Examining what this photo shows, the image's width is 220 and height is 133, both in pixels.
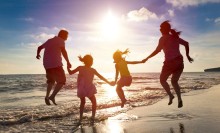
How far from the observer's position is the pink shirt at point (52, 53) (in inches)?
350

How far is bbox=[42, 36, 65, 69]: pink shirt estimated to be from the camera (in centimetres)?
888

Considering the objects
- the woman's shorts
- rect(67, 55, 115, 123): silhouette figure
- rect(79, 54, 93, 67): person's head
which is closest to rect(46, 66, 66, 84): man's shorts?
rect(67, 55, 115, 123): silhouette figure

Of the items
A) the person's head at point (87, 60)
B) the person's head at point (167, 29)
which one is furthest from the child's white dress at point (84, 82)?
the person's head at point (167, 29)

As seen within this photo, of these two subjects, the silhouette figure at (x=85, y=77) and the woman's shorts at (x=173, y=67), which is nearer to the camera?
the silhouette figure at (x=85, y=77)

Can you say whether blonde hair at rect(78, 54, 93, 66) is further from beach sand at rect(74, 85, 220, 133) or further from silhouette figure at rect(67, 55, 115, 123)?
beach sand at rect(74, 85, 220, 133)

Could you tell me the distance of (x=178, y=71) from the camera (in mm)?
9047

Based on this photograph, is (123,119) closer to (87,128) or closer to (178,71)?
(87,128)

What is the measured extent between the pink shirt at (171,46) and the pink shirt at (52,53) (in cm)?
335

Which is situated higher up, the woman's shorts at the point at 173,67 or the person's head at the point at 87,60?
the person's head at the point at 87,60

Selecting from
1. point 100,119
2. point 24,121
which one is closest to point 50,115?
point 24,121

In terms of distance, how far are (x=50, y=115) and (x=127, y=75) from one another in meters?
3.61

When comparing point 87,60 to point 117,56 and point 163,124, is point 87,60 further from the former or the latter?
point 163,124

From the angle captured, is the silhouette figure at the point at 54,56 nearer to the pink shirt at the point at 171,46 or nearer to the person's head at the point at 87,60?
the person's head at the point at 87,60

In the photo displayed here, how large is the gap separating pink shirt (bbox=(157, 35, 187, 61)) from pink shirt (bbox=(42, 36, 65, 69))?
11.0ft
